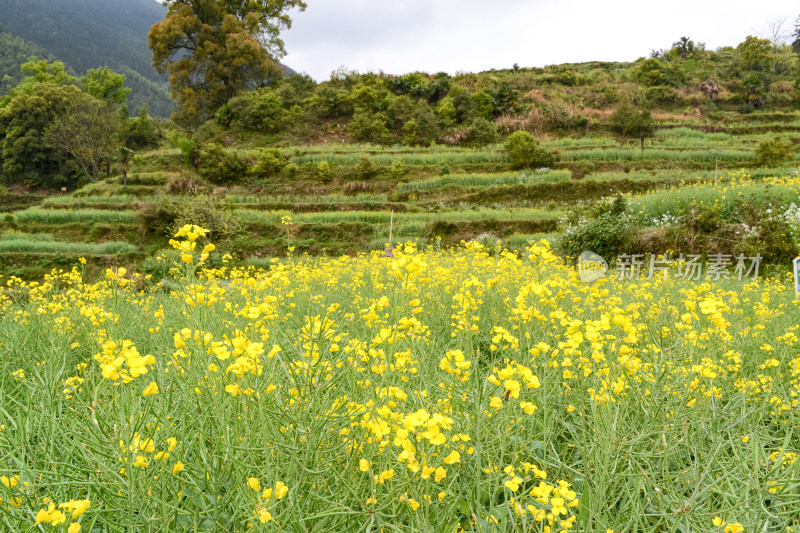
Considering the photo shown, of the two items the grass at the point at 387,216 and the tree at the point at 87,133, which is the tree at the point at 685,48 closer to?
the grass at the point at 387,216

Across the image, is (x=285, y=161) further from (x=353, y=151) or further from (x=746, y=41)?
(x=746, y=41)

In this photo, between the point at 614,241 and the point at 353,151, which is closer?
the point at 614,241

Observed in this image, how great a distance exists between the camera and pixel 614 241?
367 inches

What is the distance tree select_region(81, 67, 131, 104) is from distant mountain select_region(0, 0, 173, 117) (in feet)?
52.1

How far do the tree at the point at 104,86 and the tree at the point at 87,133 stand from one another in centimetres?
983

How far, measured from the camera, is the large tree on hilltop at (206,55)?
26916 millimetres

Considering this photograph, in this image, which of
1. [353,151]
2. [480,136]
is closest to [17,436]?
[353,151]

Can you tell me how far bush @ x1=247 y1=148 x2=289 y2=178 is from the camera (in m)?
19.8

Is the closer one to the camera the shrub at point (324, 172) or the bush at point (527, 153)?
the bush at point (527, 153)

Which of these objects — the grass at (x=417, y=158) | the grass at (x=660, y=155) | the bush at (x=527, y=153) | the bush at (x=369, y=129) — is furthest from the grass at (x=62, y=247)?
the grass at (x=660, y=155)

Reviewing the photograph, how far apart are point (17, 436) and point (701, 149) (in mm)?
23852

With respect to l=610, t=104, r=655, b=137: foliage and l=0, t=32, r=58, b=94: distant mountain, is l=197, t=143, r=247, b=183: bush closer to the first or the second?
l=610, t=104, r=655, b=137: foliage

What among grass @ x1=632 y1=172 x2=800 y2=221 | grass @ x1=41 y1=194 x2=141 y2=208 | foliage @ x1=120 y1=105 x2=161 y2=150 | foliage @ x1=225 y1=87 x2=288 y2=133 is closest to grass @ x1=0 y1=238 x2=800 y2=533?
grass @ x1=632 y1=172 x2=800 y2=221

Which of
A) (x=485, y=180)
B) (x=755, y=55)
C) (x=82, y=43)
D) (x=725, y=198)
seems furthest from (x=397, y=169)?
(x=82, y=43)
